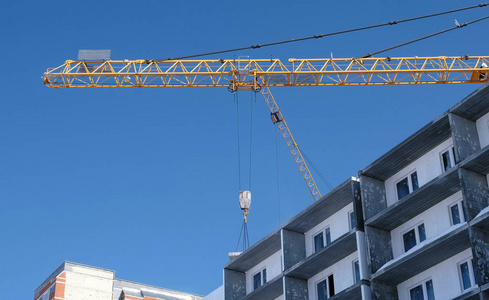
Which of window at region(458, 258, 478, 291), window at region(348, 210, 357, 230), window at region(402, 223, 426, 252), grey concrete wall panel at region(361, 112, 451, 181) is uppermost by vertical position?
grey concrete wall panel at region(361, 112, 451, 181)

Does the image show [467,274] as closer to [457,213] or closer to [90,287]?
[457,213]

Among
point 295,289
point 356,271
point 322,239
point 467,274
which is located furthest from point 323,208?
point 467,274

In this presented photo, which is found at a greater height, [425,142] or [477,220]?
[425,142]

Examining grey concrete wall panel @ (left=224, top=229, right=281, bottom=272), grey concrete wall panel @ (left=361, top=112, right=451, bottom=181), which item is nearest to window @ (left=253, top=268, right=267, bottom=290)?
grey concrete wall panel @ (left=224, top=229, right=281, bottom=272)

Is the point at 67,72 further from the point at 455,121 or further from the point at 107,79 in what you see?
the point at 455,121

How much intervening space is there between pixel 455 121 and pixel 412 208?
5557 millimetres

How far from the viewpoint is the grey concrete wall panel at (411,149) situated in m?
45.0

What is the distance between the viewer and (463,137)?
43.5 meters

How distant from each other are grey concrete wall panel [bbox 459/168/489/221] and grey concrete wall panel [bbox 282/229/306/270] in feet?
49.8

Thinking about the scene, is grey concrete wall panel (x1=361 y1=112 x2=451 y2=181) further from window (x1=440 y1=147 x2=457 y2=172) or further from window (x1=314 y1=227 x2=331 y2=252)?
window (x1=314 y1=227 x2=331 y2=252)

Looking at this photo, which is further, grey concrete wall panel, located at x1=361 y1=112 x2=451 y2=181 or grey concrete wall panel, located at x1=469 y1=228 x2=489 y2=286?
grey concrete wall panel, located at x1=361 y1=112 x2=451 y2=181

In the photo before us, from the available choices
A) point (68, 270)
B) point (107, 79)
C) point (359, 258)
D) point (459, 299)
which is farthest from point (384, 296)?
point (68, 270)

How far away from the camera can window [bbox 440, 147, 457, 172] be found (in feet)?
148

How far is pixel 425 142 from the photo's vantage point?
4594 centimetres
